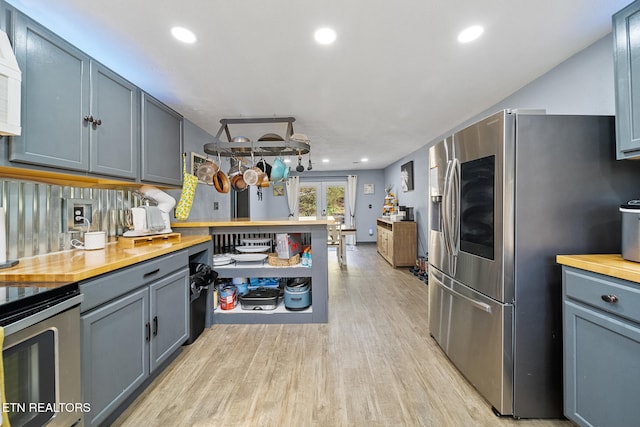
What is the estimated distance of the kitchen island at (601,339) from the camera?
104 cm

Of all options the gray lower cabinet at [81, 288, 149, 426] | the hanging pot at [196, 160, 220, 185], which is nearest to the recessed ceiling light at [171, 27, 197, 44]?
the hanging pot at [196, 160, 220, 185]

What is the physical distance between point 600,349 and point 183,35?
2.76 metres

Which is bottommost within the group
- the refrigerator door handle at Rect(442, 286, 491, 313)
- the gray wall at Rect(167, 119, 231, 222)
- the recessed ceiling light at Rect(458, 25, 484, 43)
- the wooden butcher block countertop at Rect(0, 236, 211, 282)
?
the refrigerator door handle at Rect(442, 286, 491, 313)

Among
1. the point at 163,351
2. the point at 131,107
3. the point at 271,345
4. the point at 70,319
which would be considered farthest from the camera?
the point at 271,345

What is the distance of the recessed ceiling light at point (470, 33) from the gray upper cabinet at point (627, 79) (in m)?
0.61

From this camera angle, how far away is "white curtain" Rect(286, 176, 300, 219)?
8.09 metres

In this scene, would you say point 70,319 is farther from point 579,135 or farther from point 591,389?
point 579,135

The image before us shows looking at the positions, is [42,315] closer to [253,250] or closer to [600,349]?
[253,250]

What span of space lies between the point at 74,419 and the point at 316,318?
1887 mm

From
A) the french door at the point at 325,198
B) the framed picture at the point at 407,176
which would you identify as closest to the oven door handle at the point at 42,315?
the framed picture at the point at 407,176

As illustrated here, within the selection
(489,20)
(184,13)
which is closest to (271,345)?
(184,13)

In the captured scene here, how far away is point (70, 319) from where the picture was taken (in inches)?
43.3

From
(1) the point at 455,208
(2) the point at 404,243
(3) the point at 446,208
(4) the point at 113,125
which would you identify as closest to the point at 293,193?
(2) the point at 404,243

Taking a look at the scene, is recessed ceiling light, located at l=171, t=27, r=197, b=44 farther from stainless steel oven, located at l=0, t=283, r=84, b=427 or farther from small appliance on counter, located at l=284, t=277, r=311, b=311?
small appliance on counter, located at l=284, t=277, r=311, b=311
